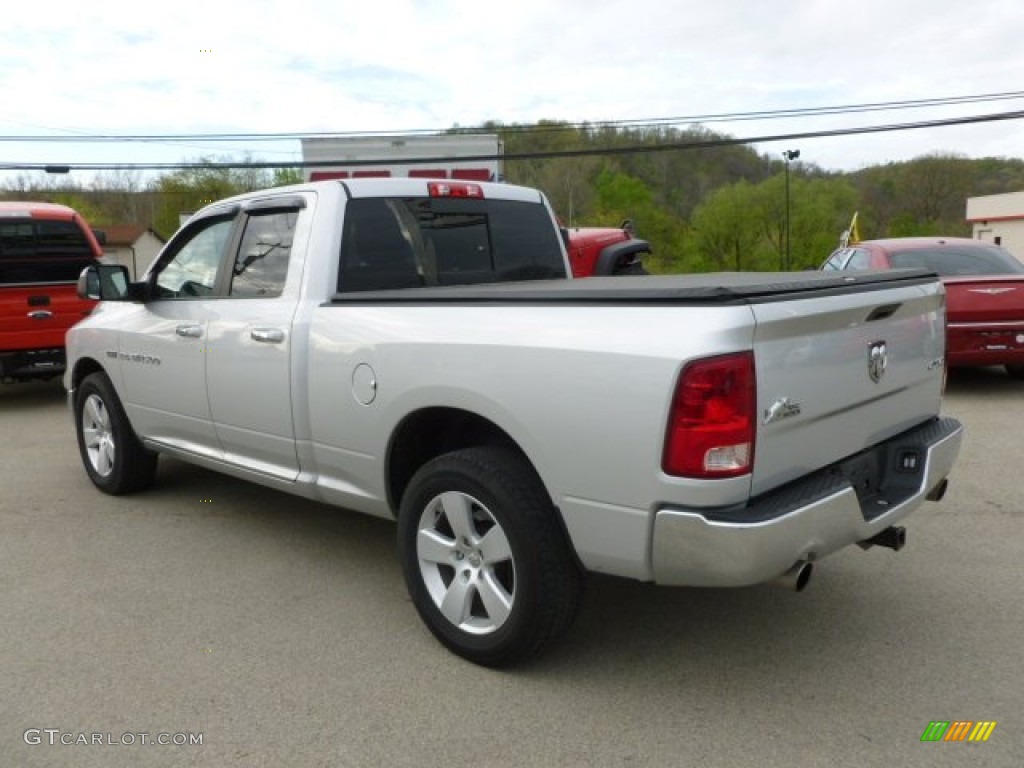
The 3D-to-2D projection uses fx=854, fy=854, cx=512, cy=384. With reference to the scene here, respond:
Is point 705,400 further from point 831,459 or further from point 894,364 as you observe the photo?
point 894,364

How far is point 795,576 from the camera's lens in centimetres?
280

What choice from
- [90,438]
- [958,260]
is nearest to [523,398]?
[90,438]

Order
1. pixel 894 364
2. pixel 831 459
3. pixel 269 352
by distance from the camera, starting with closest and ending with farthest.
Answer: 1. pixel 831 459
2. pixel 894 364
3. pixel 269 352

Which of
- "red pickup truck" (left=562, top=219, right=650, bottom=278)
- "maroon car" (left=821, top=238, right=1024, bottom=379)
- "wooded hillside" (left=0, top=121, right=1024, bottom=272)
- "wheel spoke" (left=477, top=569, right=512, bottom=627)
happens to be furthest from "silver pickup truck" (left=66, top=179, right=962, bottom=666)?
"wooded hillside" (left=0, top=121, right=1024, bottom=272)

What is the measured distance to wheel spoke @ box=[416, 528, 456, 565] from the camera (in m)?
3.31

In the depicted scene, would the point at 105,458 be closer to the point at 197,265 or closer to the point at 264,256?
the point at 197,265

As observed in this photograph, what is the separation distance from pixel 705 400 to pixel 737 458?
0.69 ft

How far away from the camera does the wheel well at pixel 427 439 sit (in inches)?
133

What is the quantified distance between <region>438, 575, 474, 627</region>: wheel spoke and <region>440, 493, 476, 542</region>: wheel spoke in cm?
18

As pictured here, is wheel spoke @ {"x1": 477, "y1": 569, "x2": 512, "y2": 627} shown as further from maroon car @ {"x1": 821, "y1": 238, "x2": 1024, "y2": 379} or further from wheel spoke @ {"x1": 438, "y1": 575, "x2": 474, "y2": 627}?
maroon car @ {"x1": 821, "y1": 238, "x2": 1024, "y2": 379}

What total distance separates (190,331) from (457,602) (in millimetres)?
2281

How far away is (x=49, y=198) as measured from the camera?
65188 mm

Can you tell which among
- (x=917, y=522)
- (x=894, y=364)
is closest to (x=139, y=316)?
(x=894, y=364)

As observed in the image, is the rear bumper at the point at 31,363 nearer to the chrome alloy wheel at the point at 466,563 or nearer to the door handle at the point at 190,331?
the door handle at the point at 190,331
